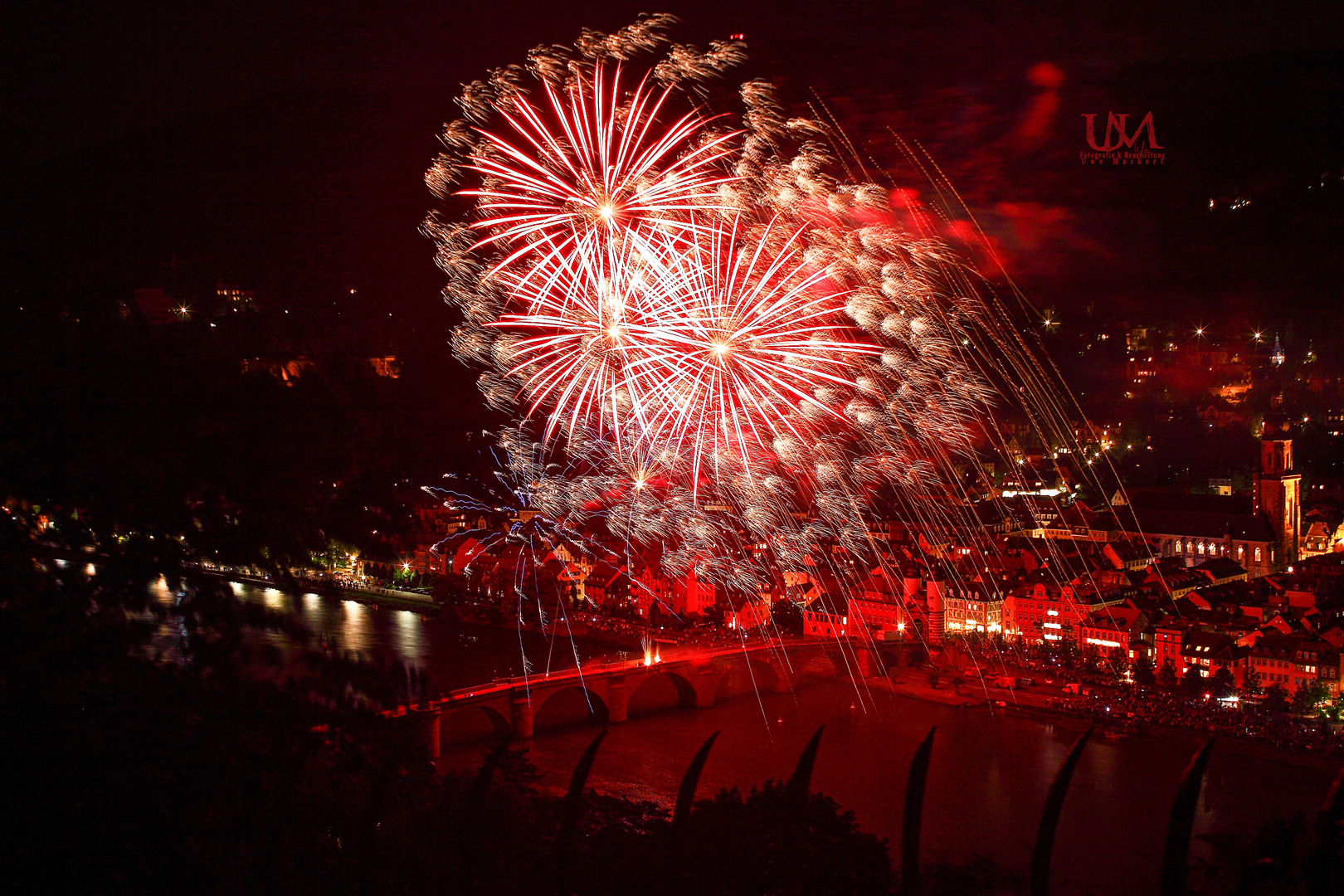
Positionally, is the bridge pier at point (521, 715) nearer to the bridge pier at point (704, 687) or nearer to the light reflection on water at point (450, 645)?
the light reflection on water at point (450, 645)

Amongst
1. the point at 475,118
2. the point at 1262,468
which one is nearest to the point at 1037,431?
the point at 1262,468

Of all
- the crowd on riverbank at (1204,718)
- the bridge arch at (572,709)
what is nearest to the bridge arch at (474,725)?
the bridge arch at (572,709)

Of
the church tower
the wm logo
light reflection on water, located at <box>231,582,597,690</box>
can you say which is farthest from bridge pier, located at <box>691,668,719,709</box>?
the church tower

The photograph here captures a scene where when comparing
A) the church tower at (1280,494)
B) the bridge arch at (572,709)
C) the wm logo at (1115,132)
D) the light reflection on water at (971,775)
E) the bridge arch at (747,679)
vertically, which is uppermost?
the wm logo at (1115,132)

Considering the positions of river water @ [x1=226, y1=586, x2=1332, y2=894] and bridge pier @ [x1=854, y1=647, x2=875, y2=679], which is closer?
river water @ [x1=226, y1=586, x2=1332, y2=894]

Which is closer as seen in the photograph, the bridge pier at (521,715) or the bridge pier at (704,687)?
the bridge pier at (521,715)

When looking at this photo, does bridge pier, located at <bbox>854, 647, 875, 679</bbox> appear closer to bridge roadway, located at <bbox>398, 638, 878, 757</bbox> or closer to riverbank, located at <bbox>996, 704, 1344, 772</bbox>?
bridge roadway, located at <bbox>398, 638, 878, 757</bbox>
